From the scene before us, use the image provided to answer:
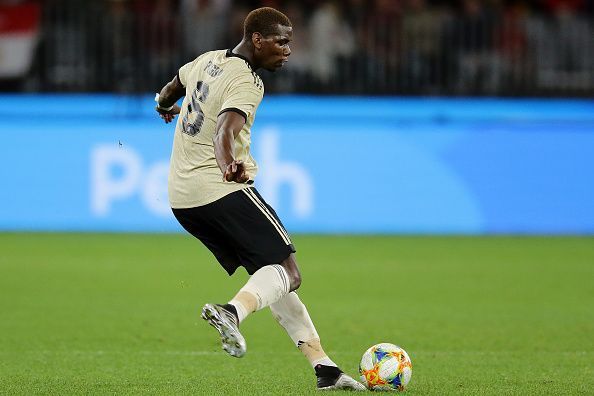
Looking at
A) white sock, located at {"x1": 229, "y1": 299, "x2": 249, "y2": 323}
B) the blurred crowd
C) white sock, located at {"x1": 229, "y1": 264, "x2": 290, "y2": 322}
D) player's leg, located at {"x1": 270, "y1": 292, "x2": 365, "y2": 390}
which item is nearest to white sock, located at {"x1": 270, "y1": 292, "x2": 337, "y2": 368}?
player's leg, located at {"x1": 270, "y1": 292, "x2": 365, "y2": 390}

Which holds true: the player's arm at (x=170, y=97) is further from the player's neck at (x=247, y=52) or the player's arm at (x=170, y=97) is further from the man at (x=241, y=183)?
the player's neck at (x=247, y=52)

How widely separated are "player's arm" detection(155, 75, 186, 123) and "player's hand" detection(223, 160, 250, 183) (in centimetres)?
121

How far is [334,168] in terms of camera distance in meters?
16.4

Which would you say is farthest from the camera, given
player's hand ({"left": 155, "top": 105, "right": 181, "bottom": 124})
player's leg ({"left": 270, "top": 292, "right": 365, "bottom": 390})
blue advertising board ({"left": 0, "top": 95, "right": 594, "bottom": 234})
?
blue advertising board ({"left": 0, "top": 95, "right": 594, "bottom": 234})

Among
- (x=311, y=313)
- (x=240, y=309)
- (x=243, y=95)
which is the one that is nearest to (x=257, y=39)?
(x=243, y=95)

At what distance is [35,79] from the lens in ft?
55.8

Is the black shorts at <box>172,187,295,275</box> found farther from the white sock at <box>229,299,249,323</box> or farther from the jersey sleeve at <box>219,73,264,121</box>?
the jersey sleeve at <box>219,73,264,121</box>

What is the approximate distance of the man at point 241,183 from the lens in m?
6.08

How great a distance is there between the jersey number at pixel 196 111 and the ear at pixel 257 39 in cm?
32

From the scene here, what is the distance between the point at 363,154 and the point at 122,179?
126 inches

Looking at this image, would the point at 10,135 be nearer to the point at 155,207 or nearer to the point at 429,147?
the point at 155,207

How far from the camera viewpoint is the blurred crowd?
1711 centimetres

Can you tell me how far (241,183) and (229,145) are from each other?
0.23m

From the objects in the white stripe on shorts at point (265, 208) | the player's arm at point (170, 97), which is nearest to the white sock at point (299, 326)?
the white stripe on shorts at point (265, 208)
